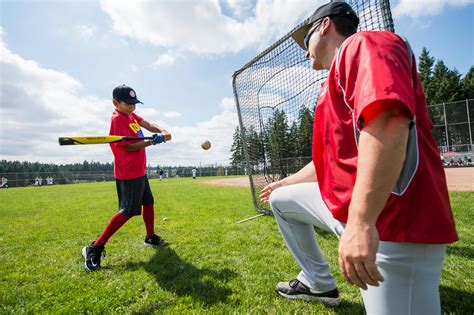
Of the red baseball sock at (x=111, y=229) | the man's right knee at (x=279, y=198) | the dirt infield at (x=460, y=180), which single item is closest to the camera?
the man's right knee at (x=279, y=198)

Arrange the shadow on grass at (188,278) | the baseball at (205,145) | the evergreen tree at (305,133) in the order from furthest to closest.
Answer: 1. the baseball at (205,145)
2. the evergreen tree at (305,133)
3. the shadow on grass at (188,278)

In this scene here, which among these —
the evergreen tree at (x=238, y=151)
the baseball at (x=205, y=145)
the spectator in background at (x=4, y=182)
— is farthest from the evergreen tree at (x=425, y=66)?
the spectator in background at (x=4, y=182)

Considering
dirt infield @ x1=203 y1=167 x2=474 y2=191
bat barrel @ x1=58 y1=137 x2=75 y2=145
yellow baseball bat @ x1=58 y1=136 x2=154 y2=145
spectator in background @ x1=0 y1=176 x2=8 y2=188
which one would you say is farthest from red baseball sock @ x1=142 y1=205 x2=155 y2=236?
spectator in background @ x1=0 y1=176 x2=8 y2=188

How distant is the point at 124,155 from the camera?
3.79 metres

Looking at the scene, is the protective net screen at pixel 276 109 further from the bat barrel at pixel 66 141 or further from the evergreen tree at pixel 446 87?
the evergreen tree at pixel 446 87

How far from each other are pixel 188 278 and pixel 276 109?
3.67 metres

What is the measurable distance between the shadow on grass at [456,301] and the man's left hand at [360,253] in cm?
162

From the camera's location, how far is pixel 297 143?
5.25 metres

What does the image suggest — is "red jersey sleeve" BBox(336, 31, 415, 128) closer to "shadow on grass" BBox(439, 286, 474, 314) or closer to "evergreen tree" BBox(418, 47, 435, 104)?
"shadow on grass" BBox(439, 286, 474, 314)

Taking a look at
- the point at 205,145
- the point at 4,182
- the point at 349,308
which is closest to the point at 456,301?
the point at 349,308

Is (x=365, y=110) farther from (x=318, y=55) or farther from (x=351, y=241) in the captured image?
(x=318, y=55)

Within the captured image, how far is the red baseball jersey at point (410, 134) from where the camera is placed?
38.4 inches

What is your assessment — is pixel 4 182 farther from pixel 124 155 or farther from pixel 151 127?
pixel 124 155

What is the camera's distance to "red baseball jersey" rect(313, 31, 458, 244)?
0.97 meters
